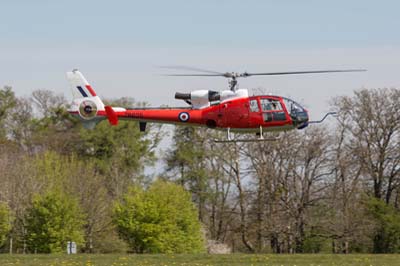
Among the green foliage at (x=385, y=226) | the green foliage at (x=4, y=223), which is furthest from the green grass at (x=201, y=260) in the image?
the green foliage at (x=385, y=226)

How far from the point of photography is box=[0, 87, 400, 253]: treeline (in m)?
57.1

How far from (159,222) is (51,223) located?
586 cm

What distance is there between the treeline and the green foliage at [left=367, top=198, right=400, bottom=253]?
6 cm

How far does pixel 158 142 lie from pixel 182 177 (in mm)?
6376

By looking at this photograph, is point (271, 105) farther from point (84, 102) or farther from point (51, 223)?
point (51, 223)

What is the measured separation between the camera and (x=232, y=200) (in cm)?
7094

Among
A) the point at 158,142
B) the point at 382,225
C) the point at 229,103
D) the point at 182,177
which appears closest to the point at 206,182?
the point at 182,177

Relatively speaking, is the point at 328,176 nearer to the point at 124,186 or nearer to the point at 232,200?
the point at 232,200

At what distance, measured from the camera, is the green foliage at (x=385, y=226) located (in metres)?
61.2

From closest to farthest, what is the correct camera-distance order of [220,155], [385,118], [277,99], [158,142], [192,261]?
[192,261] < [277,99] < [385,118] < [220,155] < [158,142]

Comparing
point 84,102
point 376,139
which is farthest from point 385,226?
point 84,102

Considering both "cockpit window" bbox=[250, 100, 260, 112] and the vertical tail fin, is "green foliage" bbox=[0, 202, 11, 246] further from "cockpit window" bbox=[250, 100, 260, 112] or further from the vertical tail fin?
"cockpit window" bbox=[250, 100, 260, 112]

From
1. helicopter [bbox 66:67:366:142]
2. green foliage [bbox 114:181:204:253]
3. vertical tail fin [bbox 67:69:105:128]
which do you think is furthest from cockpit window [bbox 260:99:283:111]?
green foliage [bbox 114:181:204:253]

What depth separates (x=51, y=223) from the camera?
55.6 m
